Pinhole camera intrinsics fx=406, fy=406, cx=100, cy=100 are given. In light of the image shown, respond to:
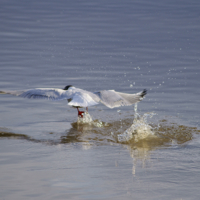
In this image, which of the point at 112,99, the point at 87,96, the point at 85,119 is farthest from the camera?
the point at 85,119

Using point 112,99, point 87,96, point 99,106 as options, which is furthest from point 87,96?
point 99,106

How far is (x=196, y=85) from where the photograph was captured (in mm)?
10359

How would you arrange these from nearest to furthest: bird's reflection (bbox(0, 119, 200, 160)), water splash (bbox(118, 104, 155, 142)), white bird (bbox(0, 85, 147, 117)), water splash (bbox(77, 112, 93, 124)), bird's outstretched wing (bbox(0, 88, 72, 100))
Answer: bird's reflection (bbox(0, 119, 200, 160))
water splash (bbox(118, 104, 155, 142))
white bird (bbox(0, 85, 147, 117))
bird's outstretched wing (bbox(0, 88, 72, 100))
water splash (bbox(77, 112, 93, 124))

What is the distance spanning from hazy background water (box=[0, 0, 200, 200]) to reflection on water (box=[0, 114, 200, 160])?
18 millimetres

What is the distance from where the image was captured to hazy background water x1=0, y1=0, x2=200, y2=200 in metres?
4.97

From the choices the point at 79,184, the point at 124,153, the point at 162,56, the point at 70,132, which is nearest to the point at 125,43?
the point at 162,56

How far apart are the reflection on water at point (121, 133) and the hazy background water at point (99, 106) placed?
0.06ft

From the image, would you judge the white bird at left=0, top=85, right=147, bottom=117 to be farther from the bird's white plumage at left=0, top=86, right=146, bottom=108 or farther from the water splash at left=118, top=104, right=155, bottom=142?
the water splash at left=118, top=104, right=155, bottom=142

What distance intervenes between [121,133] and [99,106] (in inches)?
78.3

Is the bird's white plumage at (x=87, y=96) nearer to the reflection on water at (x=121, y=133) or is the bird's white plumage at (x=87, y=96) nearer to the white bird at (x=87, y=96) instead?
the white bird at (x=87, y=96)

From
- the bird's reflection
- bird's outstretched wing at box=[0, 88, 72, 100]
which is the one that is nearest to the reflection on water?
the bird's reflection

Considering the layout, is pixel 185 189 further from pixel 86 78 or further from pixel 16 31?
pixel 16 31

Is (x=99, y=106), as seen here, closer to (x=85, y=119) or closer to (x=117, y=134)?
(x=85, y=119)

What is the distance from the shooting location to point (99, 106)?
9.23 m
